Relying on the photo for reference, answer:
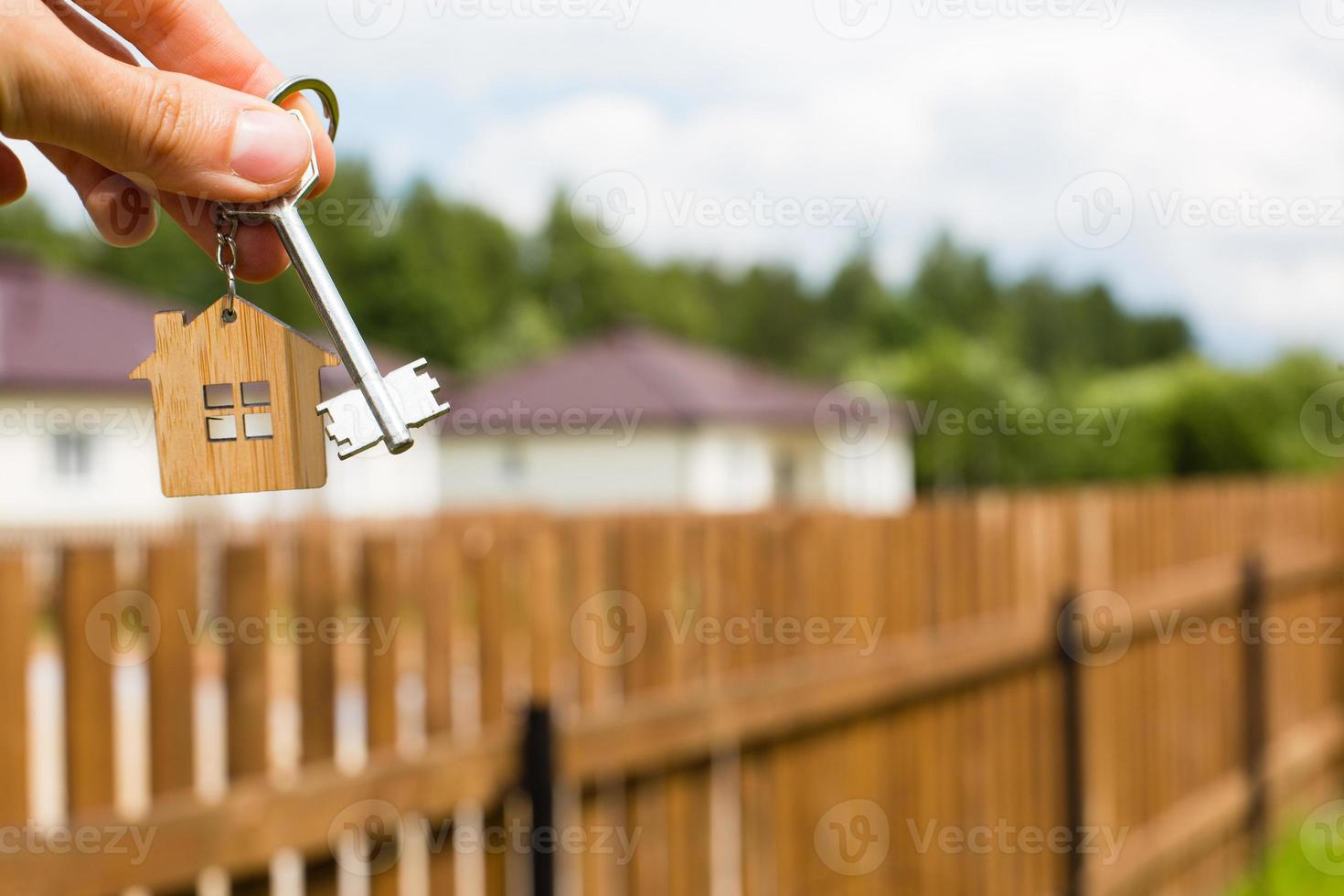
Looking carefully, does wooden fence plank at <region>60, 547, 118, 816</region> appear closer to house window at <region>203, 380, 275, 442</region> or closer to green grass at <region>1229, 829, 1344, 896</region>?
house window at <region>203, 380, 275, 442</region>

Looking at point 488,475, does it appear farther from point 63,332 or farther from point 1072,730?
point 1072,730

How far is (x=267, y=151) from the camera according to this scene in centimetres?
81

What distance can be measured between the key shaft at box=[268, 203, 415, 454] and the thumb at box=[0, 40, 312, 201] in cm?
7

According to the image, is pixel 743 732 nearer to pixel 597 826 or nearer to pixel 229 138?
pixel 597 826

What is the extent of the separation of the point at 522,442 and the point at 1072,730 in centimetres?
2437

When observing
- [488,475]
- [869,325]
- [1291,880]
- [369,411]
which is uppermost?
[869,325]

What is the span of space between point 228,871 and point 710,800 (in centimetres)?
158

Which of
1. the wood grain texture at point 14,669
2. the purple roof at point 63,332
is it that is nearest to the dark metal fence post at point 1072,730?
the wood grain texture at point 14,669

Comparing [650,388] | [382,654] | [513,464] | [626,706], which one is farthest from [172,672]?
[513,464]

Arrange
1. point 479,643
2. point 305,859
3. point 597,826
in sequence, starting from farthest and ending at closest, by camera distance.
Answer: point 597,826 < point 479,643 < point 305,859

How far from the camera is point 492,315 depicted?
49.2 m

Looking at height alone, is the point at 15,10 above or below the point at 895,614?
above

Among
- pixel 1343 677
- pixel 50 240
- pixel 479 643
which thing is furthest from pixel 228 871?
pixel 50 240

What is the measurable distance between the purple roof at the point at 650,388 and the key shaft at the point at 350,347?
24.9 meters
